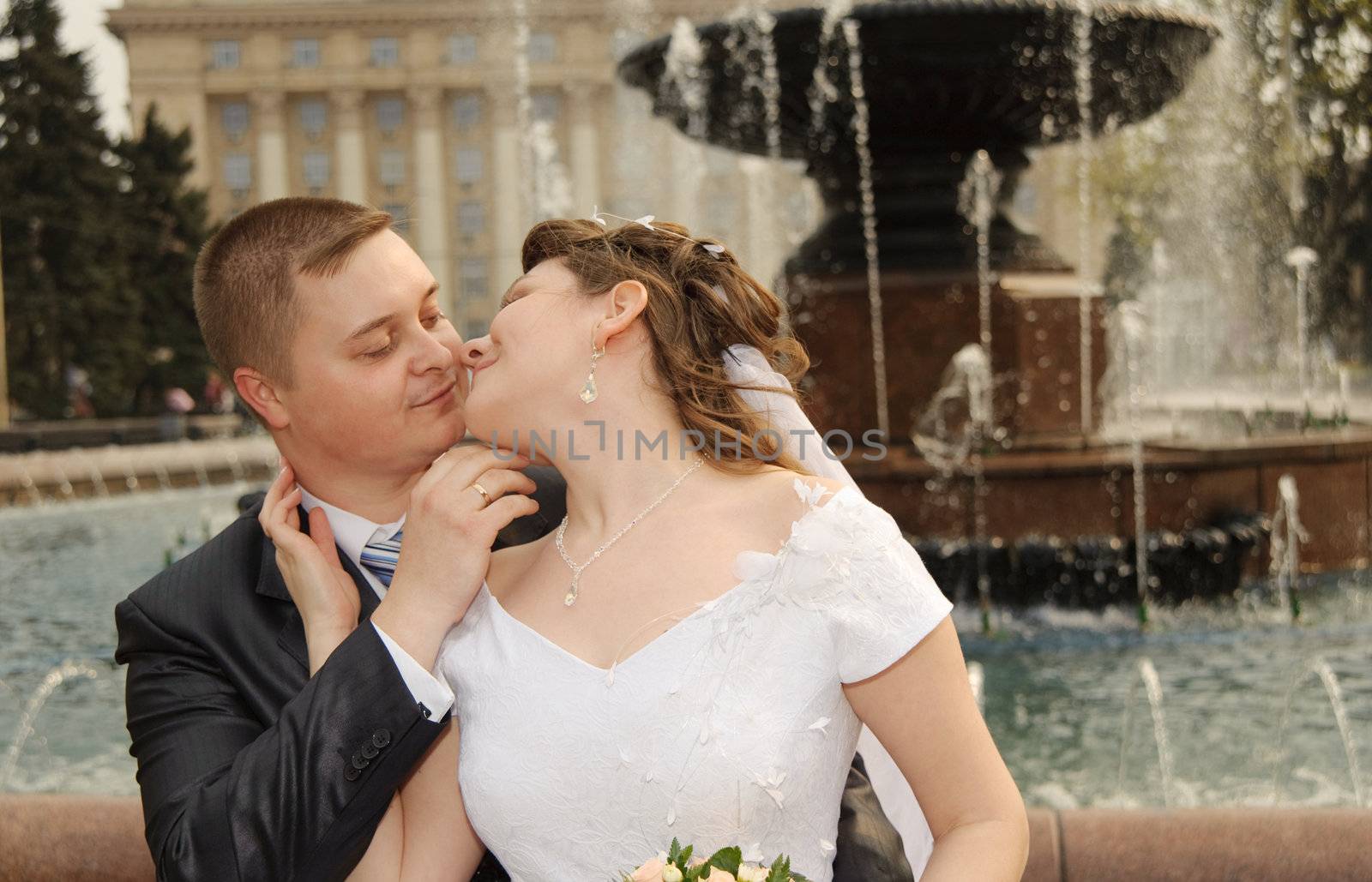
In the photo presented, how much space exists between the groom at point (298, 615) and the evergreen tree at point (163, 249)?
130 ft

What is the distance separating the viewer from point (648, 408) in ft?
6.79

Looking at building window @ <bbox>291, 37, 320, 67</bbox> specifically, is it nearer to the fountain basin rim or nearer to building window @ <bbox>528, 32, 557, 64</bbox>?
building window @ <bbox>528, 32, 557, 64</bbox>

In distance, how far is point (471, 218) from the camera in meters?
64.3

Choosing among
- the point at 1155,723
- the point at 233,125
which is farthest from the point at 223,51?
the point at 1155,723

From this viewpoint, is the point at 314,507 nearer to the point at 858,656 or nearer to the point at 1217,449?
the point at 858,656

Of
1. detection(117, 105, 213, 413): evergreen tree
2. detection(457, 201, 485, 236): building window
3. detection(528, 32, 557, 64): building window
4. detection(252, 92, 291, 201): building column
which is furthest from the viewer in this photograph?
detection(252, 92, 291, 201): building column

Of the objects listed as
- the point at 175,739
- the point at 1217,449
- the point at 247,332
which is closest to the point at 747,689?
the point at 175,739

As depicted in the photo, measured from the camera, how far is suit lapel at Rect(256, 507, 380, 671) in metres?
2.15

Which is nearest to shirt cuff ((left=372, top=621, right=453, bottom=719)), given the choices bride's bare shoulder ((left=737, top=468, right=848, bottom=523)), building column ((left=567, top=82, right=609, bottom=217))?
bride's bare shoulder ((left=737, top=468, right=848, bottom=523))

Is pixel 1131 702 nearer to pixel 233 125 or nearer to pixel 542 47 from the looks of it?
pixel 542 47

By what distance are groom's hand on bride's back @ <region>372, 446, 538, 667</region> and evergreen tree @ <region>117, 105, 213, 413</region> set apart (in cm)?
4013

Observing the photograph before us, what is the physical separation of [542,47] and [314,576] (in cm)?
6440

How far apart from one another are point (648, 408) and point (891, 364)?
703 centimetres

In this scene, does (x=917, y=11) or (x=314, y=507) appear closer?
(x=314, y=507)
